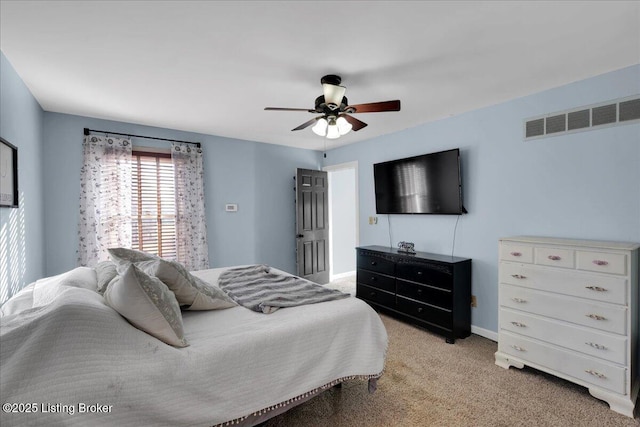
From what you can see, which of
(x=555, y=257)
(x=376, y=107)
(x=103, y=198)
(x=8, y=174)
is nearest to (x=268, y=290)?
(x=376, y=107)

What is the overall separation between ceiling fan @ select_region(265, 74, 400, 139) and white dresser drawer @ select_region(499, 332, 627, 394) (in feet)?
7.44

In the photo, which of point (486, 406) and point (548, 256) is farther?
point (548, 256)

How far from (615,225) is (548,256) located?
600 millimetres

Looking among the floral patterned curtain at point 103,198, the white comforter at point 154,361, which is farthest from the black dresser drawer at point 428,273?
the floral patterned curtain at point 103,198

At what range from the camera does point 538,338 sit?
8.13 ft

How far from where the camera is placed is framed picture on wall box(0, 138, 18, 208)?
2.09 metres

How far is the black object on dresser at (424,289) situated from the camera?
3.17 m

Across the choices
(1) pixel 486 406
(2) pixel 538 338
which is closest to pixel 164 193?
(1) pixel 486 406

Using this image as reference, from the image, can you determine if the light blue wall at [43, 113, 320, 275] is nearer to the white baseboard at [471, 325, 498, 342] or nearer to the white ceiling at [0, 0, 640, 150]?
the white ceiling at [0, 0, 640, 150]

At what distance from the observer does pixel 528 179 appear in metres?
2.95

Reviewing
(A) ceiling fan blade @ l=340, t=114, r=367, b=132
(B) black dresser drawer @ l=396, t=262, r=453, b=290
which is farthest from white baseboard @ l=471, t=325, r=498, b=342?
(A) ceiling fan blade @ l=340, t=114, r=367, b=132

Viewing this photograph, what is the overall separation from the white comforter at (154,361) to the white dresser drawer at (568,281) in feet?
5.12

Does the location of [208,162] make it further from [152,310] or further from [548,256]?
[548,256]
